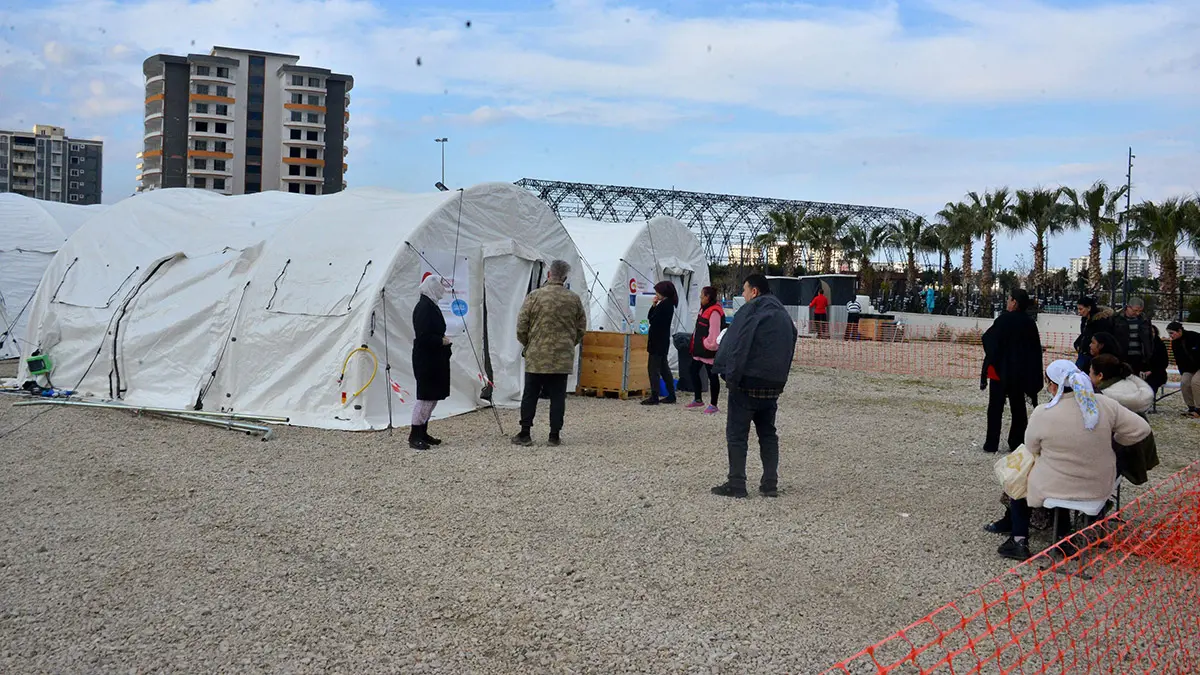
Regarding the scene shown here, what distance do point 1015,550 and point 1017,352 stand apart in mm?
3532

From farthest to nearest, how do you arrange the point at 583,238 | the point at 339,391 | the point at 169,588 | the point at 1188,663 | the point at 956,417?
the point at 583,238 < the point at 956,417 < the point at 339,391 < the point at 169,588 < the point at 1188,663

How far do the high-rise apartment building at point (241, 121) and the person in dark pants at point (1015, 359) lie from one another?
78413 mm

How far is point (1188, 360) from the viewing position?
506 inches

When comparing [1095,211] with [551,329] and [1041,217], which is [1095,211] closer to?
[1041,217]

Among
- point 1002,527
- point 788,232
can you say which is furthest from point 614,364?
point 788,232

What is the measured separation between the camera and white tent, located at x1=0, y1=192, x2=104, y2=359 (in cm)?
1645

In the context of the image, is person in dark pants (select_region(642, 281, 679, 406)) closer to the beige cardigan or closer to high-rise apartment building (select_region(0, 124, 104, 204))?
the beige cardigan

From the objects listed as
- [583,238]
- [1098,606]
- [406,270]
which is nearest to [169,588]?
[1098,606]

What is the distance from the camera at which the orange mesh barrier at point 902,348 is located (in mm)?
20625

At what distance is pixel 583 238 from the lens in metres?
18.7

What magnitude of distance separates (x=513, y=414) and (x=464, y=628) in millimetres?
7079

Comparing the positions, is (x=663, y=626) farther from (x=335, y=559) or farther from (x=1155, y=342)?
(x=1155, y=342)

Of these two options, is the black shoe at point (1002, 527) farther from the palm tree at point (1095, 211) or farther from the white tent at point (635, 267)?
the palm tree at point (1095, 211)

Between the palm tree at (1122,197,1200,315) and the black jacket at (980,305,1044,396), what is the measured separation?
20132 millimetres
